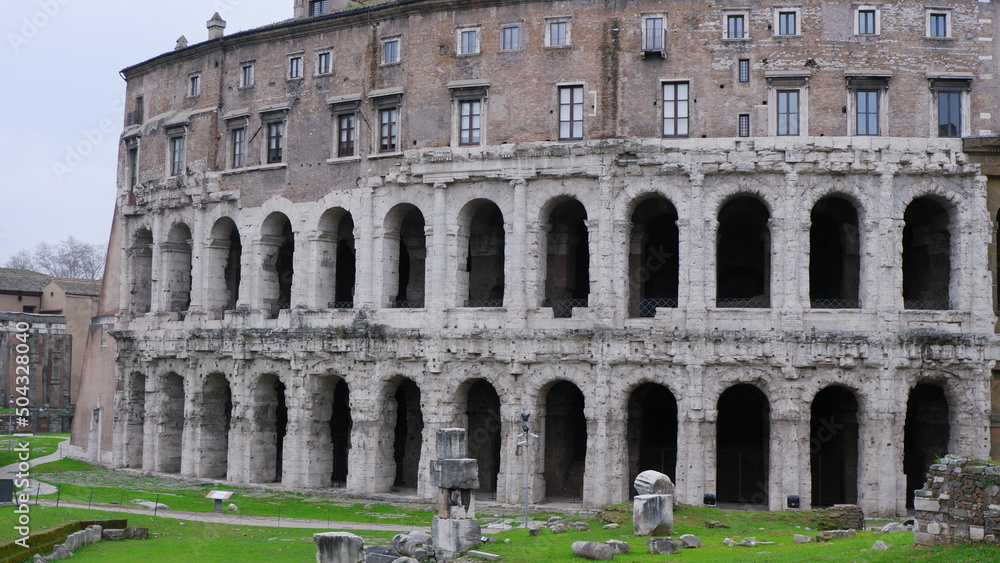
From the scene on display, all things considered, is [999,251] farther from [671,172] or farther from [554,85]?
[554,85]

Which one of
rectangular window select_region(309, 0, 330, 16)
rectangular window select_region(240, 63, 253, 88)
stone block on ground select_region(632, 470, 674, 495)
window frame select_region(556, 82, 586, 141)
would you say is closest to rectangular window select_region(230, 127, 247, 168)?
rectangular window select_region(240, 63, 253, 88)

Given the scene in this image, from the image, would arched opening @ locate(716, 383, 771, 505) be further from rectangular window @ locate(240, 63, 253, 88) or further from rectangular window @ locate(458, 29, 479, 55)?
rectangular window @ locate(240, 63, 253, 88)

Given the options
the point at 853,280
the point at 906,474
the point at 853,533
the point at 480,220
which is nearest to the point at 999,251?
the point at 853,280

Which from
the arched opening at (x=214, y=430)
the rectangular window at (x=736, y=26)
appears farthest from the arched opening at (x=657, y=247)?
the arched opening at (x=214, y=430)

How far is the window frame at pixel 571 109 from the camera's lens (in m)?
34.4

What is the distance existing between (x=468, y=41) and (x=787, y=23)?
978cm

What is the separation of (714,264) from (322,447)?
14.4 m

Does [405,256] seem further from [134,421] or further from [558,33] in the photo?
[134,421]

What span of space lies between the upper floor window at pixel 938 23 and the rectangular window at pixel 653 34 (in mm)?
7723

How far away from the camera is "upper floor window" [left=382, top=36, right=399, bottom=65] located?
3722 cm

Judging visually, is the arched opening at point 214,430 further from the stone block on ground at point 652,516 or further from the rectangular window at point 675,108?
the stone block on ground at point 652,516

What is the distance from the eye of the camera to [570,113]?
3453cm

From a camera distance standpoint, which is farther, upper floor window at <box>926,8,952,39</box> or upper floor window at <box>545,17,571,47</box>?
upper floor window at <box>545,17,571,47</box>

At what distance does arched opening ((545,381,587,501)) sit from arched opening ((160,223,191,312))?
1537 cm
